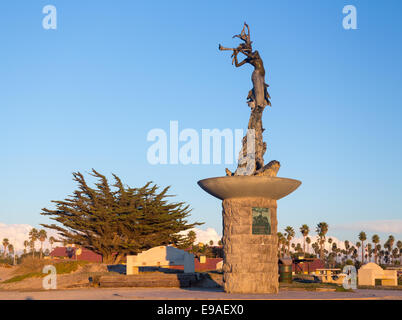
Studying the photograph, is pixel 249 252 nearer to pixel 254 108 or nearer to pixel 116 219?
pixel 254 108

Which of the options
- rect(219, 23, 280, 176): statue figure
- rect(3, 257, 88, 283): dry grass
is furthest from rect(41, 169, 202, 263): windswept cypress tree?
rect(219, 23, 280, 176): statue figure

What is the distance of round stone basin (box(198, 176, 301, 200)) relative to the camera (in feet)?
57.2

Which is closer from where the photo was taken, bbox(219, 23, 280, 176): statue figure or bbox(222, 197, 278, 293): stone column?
bbox(222, 197, 278, 293): stone column

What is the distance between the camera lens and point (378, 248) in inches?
5037

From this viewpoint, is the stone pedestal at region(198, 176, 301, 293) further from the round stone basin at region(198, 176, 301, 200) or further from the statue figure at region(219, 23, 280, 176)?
the statue figure at region(219, 23, 280, 176)

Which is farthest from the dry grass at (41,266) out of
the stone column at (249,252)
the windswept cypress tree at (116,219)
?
the stone column at (249,252)

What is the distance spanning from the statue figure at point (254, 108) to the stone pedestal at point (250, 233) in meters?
1.38

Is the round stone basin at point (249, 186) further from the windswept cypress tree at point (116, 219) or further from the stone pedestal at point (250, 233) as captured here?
the windswept cypress tree at point (116, 219)

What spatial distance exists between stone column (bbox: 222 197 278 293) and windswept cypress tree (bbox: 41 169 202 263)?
62.7 feet

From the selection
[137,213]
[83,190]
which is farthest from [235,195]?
[83,190]

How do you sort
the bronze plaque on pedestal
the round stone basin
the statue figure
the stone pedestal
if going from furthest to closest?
the statue figure < the bronze plaque on pedestal < the stone pedestal < the round stone basin
